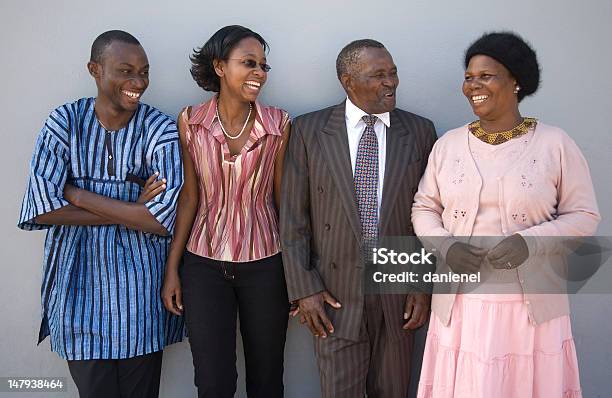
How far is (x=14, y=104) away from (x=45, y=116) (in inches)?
7.5

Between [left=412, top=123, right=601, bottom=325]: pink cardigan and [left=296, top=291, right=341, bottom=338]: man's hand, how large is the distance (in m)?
0.58

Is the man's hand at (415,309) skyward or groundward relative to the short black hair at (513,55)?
groundward

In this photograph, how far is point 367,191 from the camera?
315 cm

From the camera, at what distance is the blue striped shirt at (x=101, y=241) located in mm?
3121

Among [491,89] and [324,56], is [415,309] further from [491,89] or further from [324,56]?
[324,56]

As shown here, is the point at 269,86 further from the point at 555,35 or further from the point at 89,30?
the point at 555,35

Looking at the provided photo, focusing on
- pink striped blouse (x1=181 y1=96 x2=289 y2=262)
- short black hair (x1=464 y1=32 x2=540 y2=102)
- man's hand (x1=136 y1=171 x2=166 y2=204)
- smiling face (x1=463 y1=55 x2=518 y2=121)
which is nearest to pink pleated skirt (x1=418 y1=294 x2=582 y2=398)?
smiling face (x1=463 y1=55 x2=518 y2=121)

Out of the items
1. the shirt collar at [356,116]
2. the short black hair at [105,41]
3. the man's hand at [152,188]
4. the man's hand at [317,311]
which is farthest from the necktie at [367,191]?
the short black hair at [105,41]

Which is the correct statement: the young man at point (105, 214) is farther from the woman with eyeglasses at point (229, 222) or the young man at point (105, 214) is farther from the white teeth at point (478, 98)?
the white teeth at point (478, 98)

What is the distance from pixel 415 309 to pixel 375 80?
1.12m

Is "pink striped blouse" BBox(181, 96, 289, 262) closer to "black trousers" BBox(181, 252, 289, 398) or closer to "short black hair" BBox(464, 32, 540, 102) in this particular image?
"black trousers" BBox(181, 252, 289, 398)

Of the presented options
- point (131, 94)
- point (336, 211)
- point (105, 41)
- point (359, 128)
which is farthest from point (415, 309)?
point (105, 41)

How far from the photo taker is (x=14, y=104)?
12.4 ft

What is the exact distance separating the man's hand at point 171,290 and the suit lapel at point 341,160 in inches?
37.1
